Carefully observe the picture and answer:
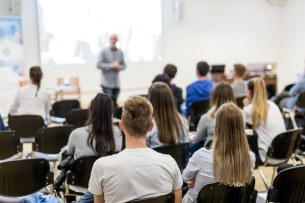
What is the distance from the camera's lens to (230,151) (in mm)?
1792

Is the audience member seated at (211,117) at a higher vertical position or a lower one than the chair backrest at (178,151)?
higher

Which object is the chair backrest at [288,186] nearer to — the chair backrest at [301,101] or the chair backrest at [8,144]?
the chair backrest at [8,144]

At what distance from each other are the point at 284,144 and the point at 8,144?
2.63m

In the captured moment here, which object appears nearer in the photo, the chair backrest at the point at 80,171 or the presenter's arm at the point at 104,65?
the chair backrest at the point at 80,171

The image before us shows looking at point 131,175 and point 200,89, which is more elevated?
point 200,89

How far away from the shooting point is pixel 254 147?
288cm

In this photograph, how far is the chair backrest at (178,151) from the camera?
240cm

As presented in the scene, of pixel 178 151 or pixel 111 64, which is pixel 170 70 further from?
pixel 178 151

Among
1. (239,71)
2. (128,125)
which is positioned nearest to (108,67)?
(239,71)

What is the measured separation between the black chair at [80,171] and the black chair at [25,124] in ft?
4.91

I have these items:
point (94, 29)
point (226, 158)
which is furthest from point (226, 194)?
point (94, 29)

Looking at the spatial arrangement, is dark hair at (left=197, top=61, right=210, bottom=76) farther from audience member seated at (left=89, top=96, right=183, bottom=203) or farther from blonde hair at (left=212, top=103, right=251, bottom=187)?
audience member seated at (left=89, top=96, right=183, bottom=203)

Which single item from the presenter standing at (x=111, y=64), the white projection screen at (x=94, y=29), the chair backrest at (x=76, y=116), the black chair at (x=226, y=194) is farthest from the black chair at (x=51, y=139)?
the white projection screen at (x=94, y=29)

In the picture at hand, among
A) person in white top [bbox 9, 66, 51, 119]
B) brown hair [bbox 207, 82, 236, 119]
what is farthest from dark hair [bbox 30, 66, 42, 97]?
brown hair [bbox 207, 82, 236, 119]
